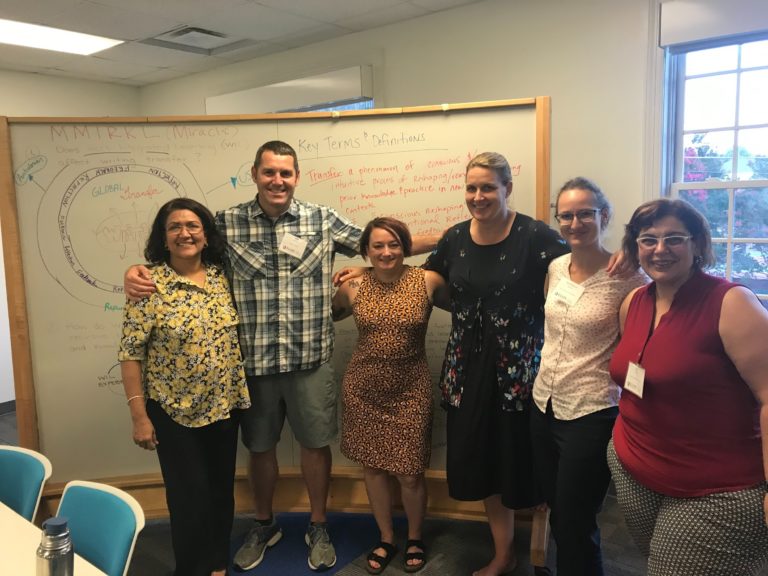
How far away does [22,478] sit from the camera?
1723 mm

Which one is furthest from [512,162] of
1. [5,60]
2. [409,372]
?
[5,60]

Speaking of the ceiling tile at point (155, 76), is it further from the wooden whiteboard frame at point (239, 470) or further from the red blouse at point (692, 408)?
the red blouse at point (692, 408)

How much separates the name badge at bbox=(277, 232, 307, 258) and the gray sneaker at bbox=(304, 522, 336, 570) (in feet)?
3.95

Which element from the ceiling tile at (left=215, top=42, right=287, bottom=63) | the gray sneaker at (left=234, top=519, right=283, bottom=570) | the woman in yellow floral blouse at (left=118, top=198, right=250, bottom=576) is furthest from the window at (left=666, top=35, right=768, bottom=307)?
the ceiling tile at (left=215, top=42, right=287, bottom=63)

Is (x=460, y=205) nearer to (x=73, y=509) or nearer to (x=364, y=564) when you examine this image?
(x=364, y=564)

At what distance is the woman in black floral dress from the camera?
1965 millimetres

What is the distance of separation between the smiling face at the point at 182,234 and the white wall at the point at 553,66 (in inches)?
84.6

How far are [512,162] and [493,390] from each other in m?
1.01

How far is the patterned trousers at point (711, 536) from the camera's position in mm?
1313

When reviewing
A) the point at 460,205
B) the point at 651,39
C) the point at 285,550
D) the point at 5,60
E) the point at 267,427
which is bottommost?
the point at 285,550

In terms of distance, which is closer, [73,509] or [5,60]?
[73,509]

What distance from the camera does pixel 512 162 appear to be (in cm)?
244

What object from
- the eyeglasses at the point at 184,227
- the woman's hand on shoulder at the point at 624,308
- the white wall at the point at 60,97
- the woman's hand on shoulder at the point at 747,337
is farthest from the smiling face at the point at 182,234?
the white wall at the point at 60,97

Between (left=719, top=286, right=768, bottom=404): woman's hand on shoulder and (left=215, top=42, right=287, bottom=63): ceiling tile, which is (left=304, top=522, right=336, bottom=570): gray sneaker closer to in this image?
(left=719, top=286, right=768, bottom=404): woman's hand on shoulder
